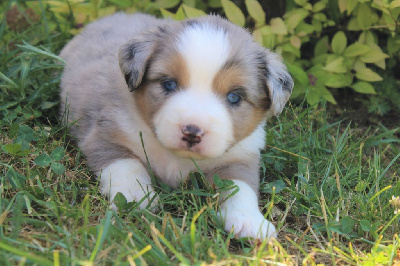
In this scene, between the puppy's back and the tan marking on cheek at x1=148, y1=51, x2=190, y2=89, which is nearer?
the tan marking on cheek at x1=148, y1=51, x2=190, y2=89

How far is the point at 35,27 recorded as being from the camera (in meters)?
5.85

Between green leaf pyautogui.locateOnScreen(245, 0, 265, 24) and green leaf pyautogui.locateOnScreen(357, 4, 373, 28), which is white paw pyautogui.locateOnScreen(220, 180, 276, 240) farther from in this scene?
green leaf pyautogui.locateOnScreen(357, 4, 373, 28)

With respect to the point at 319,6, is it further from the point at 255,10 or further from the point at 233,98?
the point at 233,98

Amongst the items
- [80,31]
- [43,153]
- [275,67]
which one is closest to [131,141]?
[43,153]

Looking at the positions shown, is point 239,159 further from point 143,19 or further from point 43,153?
point 143,19

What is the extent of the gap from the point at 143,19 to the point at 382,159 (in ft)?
8.03

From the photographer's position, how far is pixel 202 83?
3348 millimetres

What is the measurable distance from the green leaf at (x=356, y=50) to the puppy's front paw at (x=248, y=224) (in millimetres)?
2416

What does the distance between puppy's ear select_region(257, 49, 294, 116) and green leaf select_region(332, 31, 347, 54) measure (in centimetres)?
167

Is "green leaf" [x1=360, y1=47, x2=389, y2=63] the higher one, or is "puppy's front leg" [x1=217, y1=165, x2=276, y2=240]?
"green leaf" [x1=360, y1=47, x2=389, y2=63]

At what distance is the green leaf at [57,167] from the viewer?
11.7ft

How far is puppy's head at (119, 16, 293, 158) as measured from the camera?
10.8 ft

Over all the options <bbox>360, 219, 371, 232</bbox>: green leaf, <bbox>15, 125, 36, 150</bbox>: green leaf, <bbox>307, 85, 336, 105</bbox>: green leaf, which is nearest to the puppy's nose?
<bbox>360, 219, 371, 232</bbox>: green leaf

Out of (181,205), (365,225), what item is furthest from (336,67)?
(181,205)
